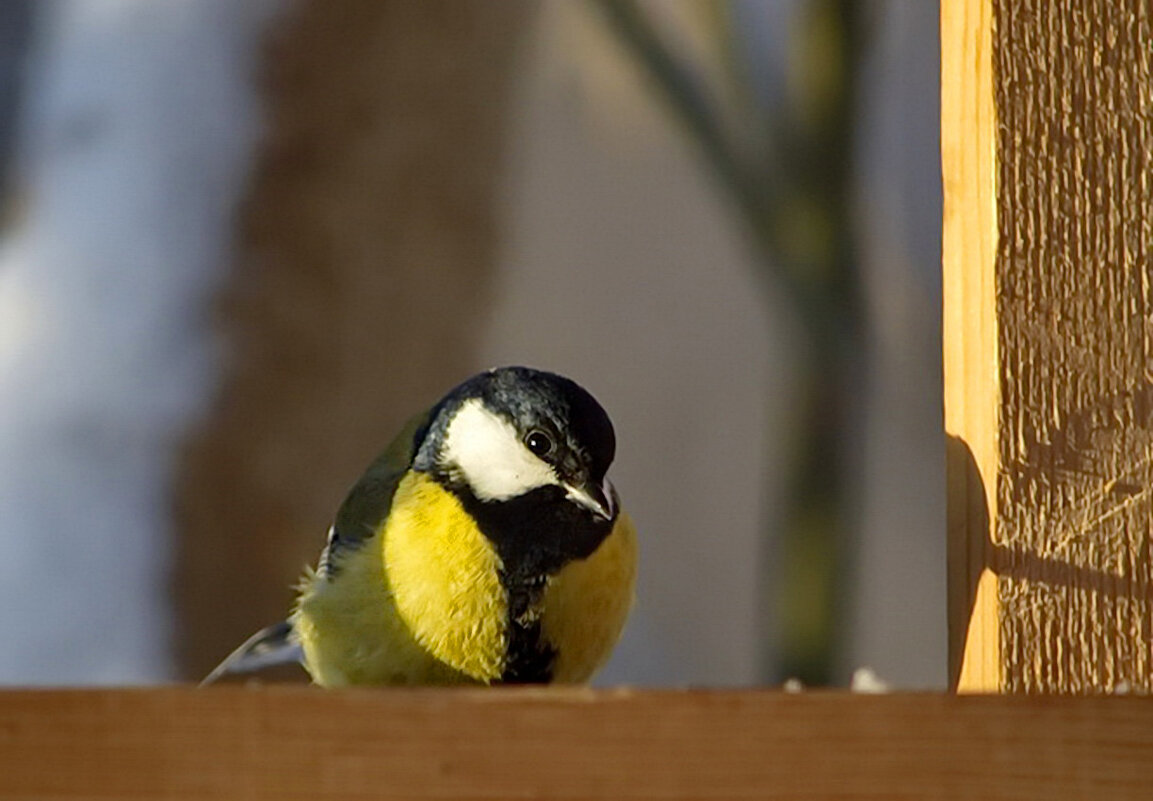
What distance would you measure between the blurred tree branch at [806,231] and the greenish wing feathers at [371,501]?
0.78 meters

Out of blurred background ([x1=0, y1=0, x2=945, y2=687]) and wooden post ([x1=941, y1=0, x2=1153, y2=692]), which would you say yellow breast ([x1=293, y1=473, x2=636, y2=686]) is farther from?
blurred background ([x1=0, y1=0, x2=945, y2=687])

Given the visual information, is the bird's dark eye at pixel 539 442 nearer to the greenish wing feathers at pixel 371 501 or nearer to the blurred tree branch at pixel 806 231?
the greenish wing feathers at pixel 371 501

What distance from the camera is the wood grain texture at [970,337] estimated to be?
0.86 metres

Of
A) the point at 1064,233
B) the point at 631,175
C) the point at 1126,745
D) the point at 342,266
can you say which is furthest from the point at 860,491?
the point at 1126,745

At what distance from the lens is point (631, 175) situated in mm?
2465

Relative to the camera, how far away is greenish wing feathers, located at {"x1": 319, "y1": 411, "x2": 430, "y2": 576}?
1.45m

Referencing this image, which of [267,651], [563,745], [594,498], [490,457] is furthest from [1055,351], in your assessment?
[267,651]

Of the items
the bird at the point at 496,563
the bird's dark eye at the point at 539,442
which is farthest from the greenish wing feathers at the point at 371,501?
the bird's dark eye at the point at 539,442

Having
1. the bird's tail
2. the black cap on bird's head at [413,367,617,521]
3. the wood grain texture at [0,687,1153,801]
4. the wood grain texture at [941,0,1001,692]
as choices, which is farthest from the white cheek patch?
the wood grain texture at [0,687,1153,801]

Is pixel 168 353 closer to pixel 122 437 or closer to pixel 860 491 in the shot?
pixel 122 437

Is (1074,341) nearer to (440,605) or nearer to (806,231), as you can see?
(440,605)

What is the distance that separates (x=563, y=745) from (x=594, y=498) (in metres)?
0.66

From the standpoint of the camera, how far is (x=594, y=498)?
4.32 ft

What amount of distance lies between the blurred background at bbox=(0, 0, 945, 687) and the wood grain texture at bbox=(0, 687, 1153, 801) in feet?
4.91
